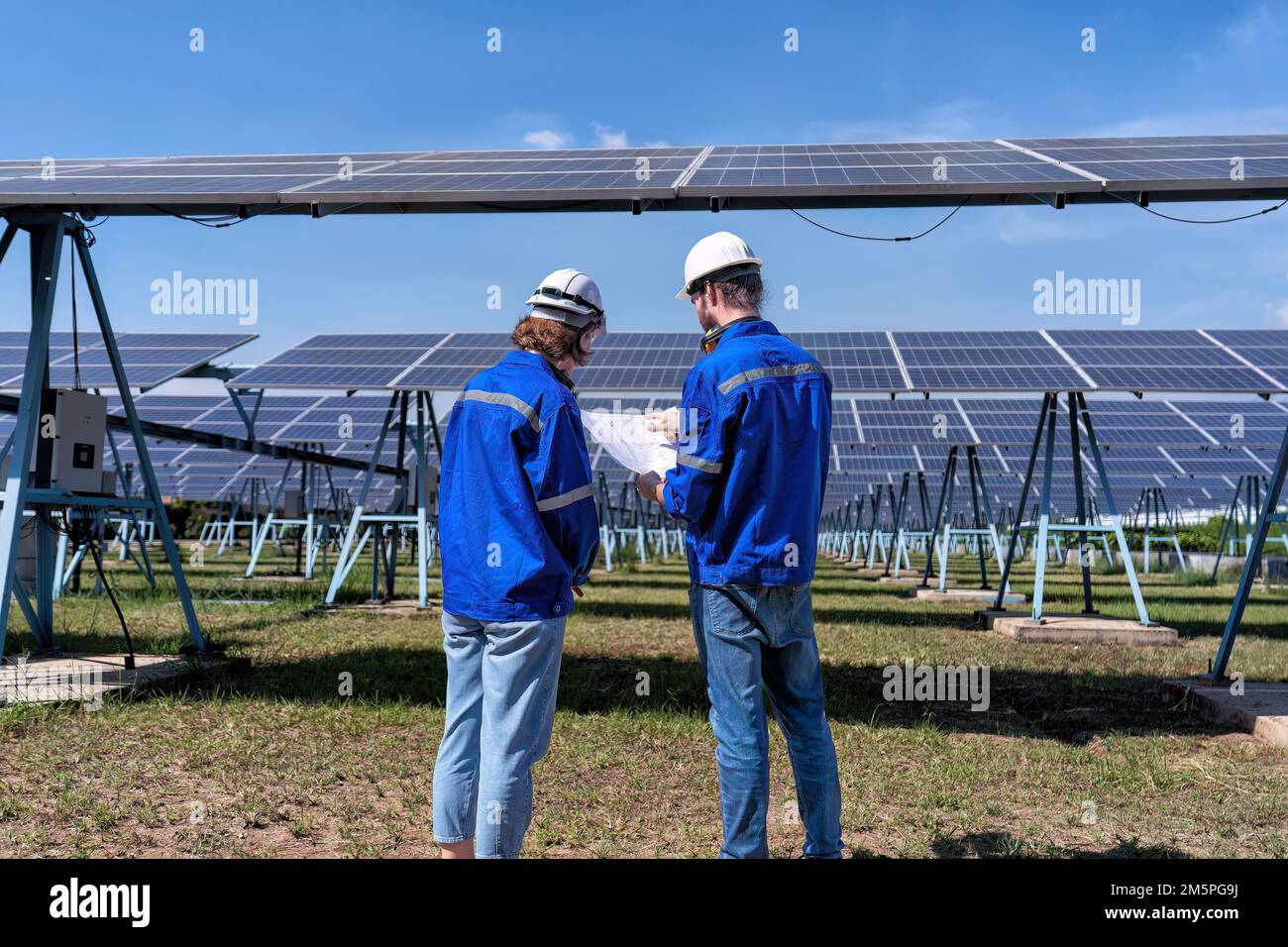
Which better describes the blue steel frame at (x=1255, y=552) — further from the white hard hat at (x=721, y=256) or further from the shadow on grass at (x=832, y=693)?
the white hard hat at (x=721, y=256)

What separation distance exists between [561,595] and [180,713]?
392 cm

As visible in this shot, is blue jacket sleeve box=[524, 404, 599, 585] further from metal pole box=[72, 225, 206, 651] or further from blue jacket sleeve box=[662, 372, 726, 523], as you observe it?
metal pole box=[72, 225, 206, 651]

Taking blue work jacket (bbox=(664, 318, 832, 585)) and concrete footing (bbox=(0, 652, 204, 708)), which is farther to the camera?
concrete footing (bbox=(0, 652, 204, 708))

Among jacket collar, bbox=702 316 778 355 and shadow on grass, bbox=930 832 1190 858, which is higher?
jacket collar, bbox=702 316 778 355

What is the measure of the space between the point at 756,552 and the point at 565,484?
621mm

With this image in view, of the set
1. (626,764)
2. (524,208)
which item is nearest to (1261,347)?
(524,208)

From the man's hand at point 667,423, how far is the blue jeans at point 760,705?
546mm

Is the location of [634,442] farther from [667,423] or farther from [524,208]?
[524,208]

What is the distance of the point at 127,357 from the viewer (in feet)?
47.5

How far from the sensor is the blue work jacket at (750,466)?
3.24 metres

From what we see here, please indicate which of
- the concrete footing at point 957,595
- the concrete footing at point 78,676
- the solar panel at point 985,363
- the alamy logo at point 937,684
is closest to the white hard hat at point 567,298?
the concrete footing at point 78,676

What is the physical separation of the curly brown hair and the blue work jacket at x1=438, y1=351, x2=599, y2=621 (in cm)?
13

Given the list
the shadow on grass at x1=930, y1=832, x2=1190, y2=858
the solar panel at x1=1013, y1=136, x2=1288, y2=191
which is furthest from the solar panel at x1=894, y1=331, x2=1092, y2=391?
the shadow on grass at x1=930, y1=832, x2=1190, y2=858
